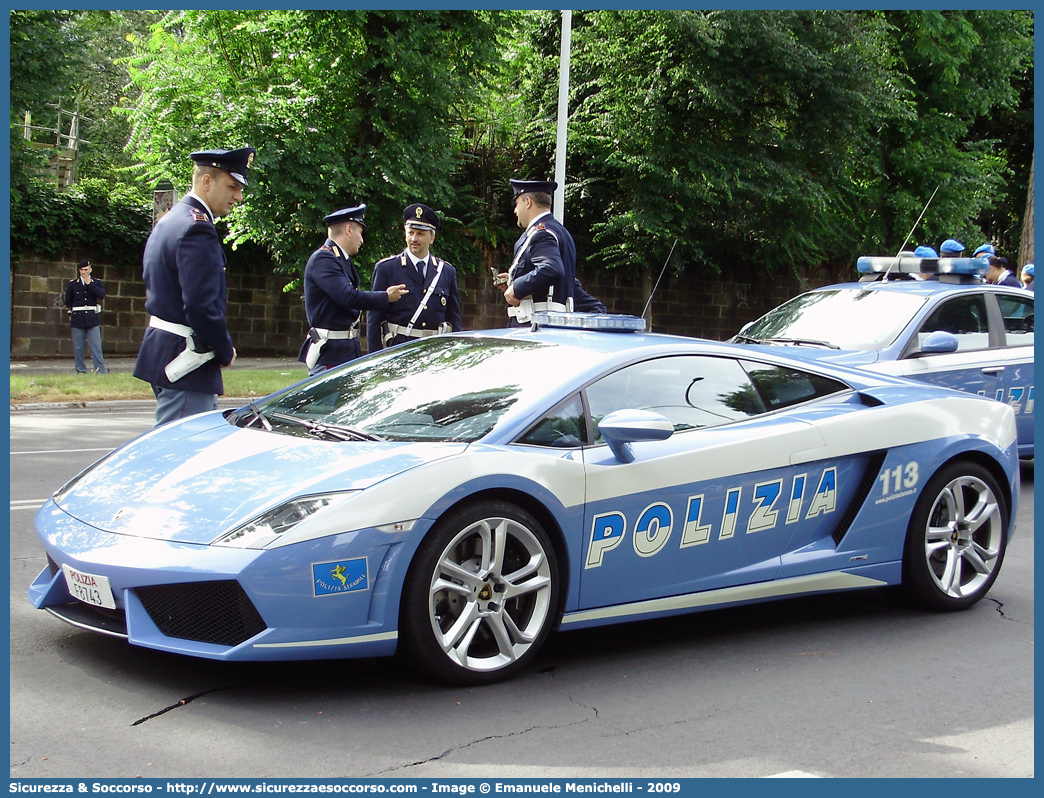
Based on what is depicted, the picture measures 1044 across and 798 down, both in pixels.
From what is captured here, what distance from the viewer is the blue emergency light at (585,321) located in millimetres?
5375

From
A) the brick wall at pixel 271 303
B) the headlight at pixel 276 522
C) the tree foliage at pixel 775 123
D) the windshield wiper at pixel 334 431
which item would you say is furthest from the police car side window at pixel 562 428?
the brick wall at pixel 271 303

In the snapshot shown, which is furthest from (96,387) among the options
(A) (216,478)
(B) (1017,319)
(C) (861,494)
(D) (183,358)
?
(C) (861,494)

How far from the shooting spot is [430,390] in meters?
4.66

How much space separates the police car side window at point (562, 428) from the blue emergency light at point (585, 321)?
95cm

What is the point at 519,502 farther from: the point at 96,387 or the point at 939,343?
the point at 96,387

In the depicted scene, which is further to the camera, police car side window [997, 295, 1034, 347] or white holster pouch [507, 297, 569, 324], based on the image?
police car side window [997, 295, 1034, 347]

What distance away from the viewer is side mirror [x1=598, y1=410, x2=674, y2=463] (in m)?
4.23

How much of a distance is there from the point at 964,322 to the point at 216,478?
6.52 meters

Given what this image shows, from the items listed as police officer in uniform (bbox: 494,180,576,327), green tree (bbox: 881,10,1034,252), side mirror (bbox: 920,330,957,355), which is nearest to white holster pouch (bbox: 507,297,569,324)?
police officer in uniform (bbox: 494,180,576,327)

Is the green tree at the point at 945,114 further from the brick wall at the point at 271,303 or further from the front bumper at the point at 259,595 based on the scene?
the front bumper at the point at 259,595

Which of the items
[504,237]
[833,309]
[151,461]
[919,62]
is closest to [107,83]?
[504,237]

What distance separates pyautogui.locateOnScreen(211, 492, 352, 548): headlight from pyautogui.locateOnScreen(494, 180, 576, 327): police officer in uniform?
4593 millimetres

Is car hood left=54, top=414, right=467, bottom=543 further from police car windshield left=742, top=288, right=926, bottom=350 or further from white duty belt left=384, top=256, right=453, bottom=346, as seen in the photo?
police car windshield left=742, top=288, right=926, bottom=350
